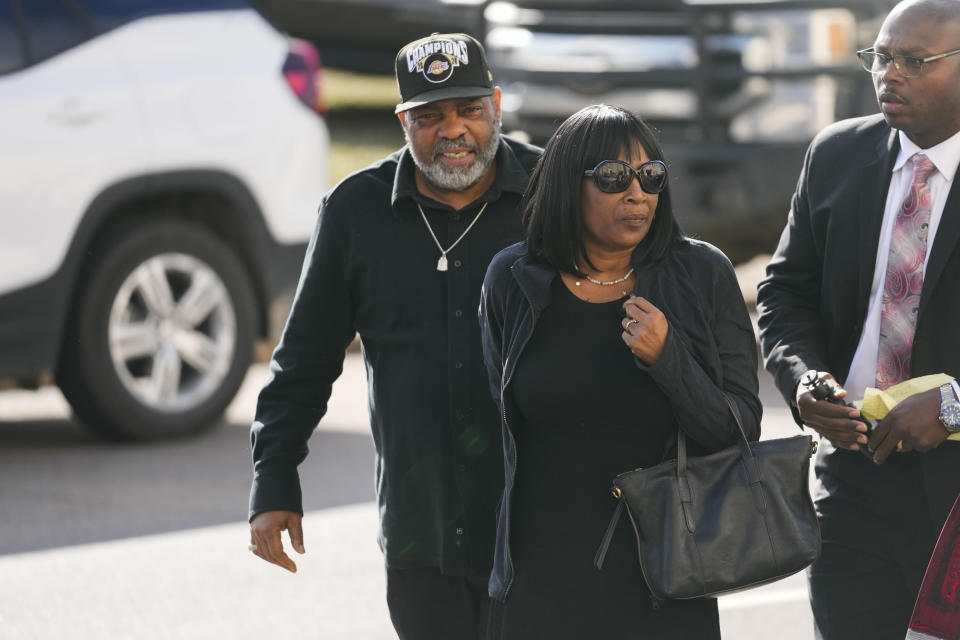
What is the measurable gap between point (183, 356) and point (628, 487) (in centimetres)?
514

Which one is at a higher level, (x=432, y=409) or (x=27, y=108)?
(x=27, y=108)

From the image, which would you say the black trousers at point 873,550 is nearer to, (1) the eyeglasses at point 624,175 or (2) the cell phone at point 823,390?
(2) the cell phone at point 823,390

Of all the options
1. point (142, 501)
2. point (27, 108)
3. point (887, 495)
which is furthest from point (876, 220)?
point (27, 108)

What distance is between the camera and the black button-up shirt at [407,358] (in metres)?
3.86

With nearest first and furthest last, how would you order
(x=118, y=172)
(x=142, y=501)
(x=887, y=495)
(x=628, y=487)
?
(x=628, y=487)
(x=887, y=495)
(x=142, y=501)
(x=118, y=172)

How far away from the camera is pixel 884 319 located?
3.80 metres

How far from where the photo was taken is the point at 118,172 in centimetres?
782

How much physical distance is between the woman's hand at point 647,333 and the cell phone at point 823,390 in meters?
0.63

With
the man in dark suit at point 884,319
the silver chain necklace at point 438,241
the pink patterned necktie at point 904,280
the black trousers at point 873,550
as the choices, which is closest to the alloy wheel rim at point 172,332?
the silver chain necklace at point 438,241

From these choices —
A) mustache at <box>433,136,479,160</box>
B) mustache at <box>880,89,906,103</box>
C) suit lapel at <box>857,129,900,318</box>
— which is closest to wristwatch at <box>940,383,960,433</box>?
suit lapel at <box>857,129,900,318</box>

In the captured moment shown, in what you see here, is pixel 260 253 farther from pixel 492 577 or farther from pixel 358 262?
pixel 492 577

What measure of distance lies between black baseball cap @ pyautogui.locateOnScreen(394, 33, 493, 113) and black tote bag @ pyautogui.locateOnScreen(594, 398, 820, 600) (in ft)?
3.38

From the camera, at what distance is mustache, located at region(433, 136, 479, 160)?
3.88 m

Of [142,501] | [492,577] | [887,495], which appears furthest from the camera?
[142,501]
